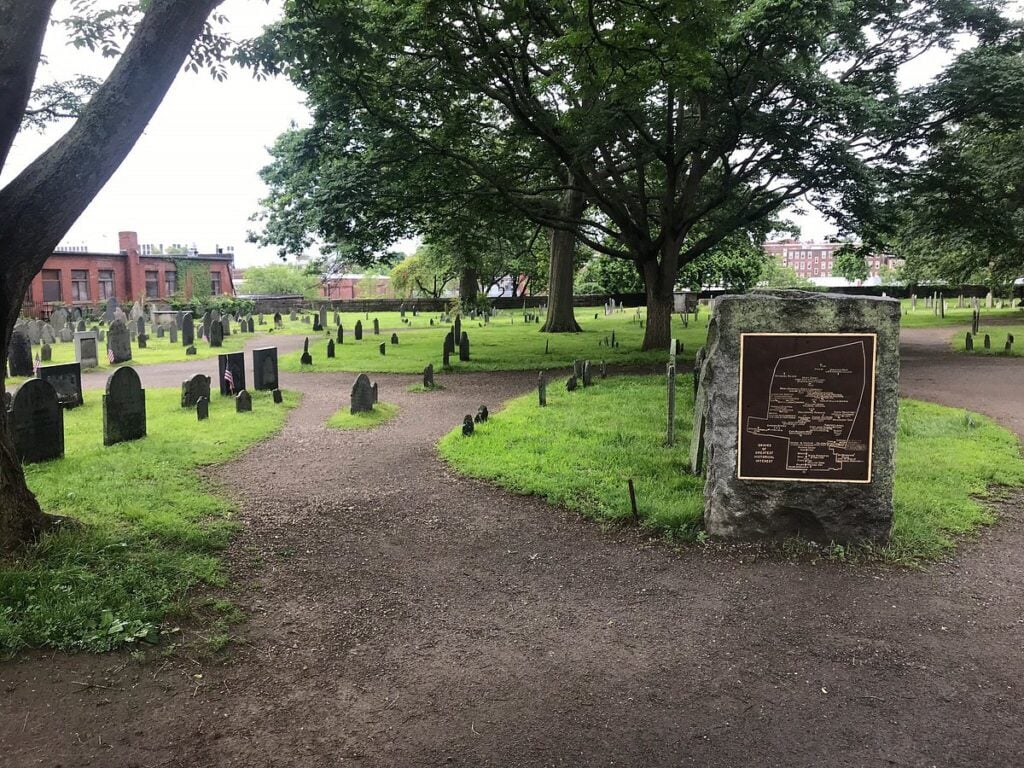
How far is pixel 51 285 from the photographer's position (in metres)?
46.6

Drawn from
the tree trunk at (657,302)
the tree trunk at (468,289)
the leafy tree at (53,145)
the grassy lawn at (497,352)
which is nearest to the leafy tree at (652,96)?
the tree trunk at (657,302)

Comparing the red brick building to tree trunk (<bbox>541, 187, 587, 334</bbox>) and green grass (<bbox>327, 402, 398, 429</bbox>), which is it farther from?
green grass (<bbox>327, 402, 398, 429</bbox>)

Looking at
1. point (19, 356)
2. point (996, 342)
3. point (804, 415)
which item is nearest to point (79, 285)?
point (19, 356)

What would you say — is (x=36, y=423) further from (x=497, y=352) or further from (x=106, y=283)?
(x=106, y=283)

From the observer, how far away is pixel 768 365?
5.61 m

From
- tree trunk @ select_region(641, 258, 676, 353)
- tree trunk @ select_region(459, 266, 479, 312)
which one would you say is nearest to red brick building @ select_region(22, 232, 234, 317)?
tree trunk @ select_region(459, 266, 479, 312)

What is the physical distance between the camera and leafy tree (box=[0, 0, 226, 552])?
4.66 m

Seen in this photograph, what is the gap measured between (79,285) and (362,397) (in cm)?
4643

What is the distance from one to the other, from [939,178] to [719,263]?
113 feet

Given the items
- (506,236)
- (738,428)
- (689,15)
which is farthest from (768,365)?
(506,236)

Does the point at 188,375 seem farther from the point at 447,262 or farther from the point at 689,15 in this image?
the point at 447,262

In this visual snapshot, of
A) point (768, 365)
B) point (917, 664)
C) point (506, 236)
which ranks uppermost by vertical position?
point (506, 236)

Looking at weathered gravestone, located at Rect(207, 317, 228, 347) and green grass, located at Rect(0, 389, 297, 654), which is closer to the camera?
green grass, located at Rect(0, 389, 297, 654)

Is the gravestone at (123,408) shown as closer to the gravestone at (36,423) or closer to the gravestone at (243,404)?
the gravestone at (36,423)
